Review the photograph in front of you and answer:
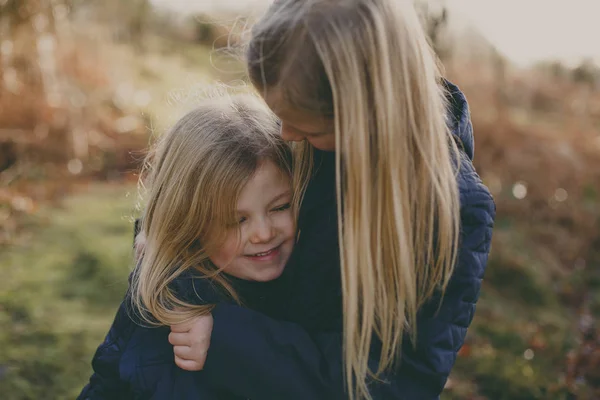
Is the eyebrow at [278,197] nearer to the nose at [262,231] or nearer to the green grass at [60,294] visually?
the nose at [262,231]

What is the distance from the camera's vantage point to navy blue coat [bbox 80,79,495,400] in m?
1.71

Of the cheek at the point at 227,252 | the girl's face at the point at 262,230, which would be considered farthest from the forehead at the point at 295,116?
the cheek at the point at 227,252

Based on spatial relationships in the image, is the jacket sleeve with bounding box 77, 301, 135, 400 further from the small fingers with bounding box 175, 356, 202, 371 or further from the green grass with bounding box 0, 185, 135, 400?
the green grass with bounding box 0, 185, 135, 400

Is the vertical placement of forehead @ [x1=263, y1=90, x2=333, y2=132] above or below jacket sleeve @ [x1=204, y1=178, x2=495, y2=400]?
above

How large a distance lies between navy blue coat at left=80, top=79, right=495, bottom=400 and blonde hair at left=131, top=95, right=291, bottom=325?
0.30 ft

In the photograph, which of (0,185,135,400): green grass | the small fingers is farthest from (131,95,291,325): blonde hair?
(0,185,135,400): green grass

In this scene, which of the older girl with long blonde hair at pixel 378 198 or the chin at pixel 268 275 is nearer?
the older girl with long blonde hair at pixel 378 198

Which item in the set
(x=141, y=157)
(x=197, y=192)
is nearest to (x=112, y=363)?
(x=197, y=192)

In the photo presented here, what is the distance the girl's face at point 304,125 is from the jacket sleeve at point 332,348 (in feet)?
1.43

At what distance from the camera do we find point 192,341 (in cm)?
197

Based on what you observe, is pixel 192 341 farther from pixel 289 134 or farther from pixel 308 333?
pixel 289 134

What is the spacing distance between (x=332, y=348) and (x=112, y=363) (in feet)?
2.90

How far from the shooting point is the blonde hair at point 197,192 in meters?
2.07

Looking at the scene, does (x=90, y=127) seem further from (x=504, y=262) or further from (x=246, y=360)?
(x=246, y=360)
